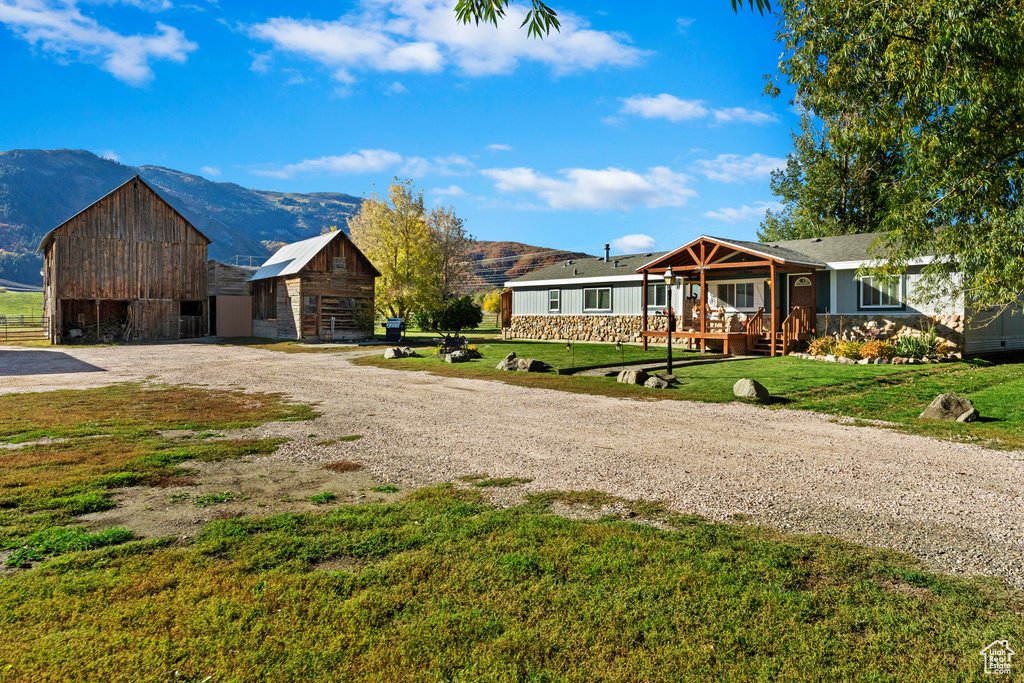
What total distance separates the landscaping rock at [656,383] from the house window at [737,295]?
12994mm

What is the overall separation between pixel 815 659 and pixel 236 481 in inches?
201

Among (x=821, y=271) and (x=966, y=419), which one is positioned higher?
(x=821, y=271)

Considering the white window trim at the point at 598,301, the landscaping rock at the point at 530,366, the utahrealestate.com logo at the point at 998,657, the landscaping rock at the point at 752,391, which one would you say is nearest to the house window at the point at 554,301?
the white window trim at the point at 598,301

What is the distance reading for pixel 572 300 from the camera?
3133 cm

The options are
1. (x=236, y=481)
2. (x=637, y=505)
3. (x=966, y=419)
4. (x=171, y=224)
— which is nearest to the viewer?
(x=637, y=505)

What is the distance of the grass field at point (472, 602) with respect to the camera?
2.84m

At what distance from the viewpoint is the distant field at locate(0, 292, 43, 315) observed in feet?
256

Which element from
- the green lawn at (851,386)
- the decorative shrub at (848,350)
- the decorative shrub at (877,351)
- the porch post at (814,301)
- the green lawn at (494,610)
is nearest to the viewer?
the green lawn at (494,610)

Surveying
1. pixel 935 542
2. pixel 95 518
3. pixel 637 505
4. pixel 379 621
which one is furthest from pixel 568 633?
pixel 95 518

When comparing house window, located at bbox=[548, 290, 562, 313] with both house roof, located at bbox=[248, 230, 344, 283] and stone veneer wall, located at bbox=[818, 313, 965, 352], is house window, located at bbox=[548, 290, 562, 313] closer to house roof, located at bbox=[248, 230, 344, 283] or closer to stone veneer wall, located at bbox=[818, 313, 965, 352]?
house roof, located at bbox=[248, 230, 344, 283]

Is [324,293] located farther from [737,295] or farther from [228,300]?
[737,295]

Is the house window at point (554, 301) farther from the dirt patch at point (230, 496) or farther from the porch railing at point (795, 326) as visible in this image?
the dirt patch at point (230, 496)

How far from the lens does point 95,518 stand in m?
4.69

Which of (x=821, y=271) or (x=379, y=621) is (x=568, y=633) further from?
(x=821, y=271)
